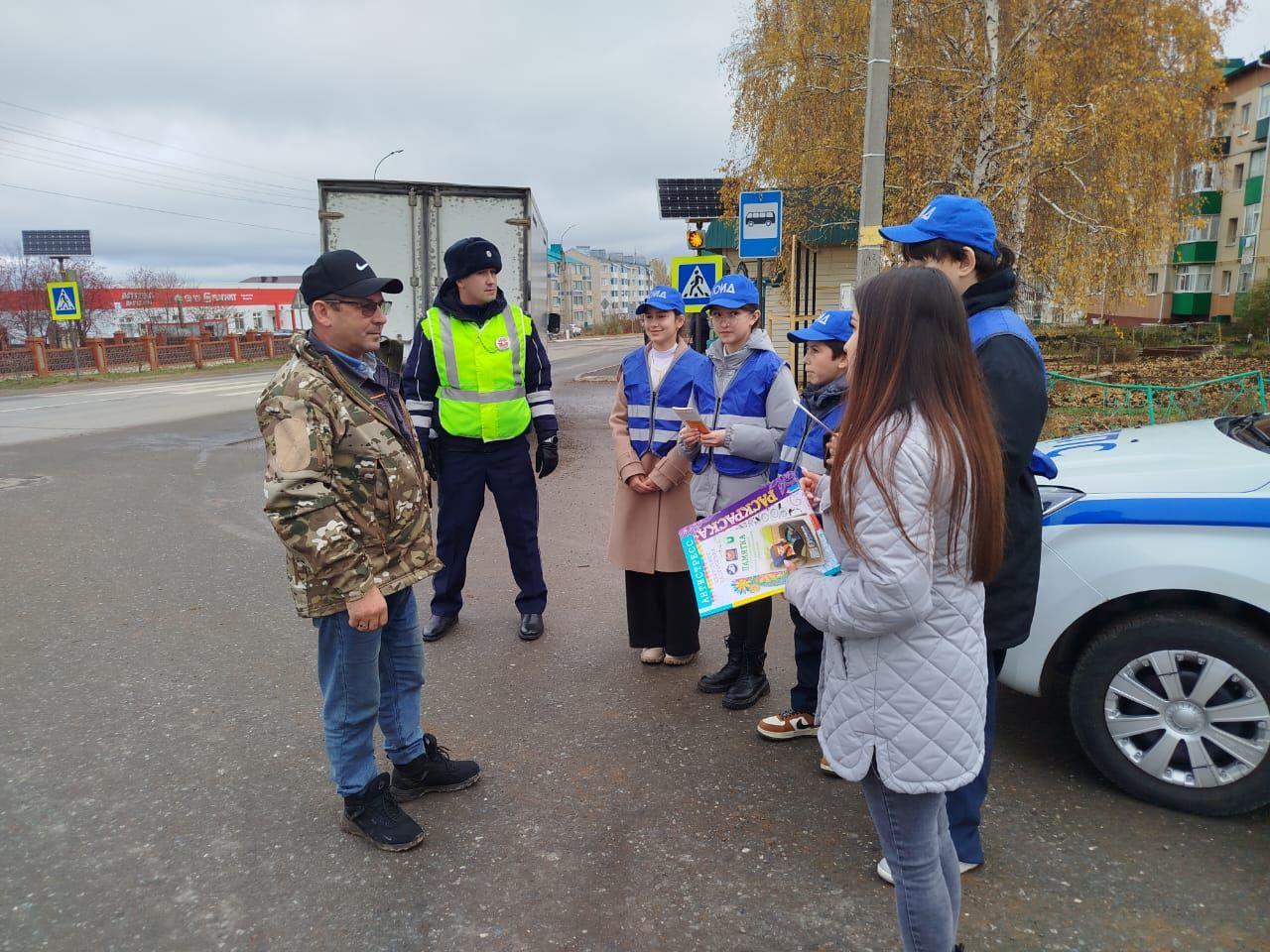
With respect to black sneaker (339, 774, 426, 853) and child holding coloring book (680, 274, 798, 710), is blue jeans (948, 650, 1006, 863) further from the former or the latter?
black sneaker (339, 774, 426, 853)

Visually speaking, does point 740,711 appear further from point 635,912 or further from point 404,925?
point 404,925

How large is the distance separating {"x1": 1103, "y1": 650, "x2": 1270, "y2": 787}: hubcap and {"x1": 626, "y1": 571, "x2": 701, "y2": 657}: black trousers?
6.21 feet

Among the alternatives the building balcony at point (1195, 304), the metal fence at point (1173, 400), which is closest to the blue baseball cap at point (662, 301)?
the metal fence at point (1173, 400)

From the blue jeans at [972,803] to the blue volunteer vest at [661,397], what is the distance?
1.74m

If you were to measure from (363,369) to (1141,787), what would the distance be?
2962mm

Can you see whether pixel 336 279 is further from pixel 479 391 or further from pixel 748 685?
pixel 748 685

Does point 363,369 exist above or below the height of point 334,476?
above

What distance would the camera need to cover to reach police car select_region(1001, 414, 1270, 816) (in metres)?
2.77

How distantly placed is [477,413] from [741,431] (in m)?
1.53

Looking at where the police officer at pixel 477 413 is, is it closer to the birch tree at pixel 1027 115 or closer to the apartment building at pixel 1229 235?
the birch tree at pixel 1027 115

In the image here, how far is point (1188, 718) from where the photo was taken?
2852 mm

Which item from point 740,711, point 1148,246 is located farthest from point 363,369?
point 1148,246

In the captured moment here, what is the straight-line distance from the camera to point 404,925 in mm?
2486

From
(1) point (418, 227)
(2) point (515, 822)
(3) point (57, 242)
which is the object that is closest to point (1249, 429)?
(2) point (515, 822)
